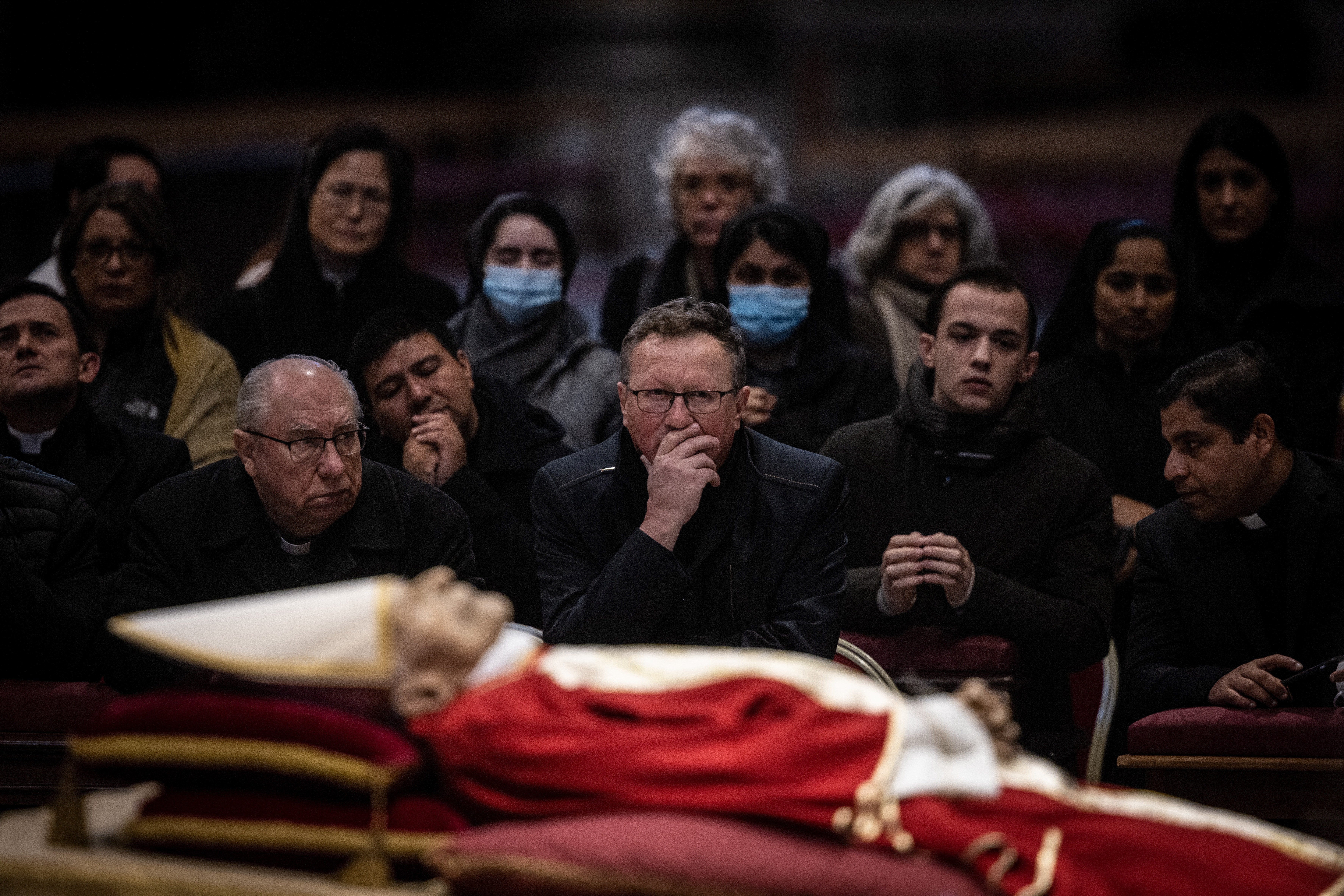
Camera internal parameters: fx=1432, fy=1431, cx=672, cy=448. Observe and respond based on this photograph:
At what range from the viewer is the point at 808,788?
6.44 feet

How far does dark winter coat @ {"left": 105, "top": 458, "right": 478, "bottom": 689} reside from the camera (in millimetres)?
3146

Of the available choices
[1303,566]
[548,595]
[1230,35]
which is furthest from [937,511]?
[1230,35]

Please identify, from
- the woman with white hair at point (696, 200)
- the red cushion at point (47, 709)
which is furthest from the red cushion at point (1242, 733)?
the red cushion at point (47, 709)

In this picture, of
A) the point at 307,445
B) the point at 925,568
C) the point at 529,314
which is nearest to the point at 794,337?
the point at 529,314

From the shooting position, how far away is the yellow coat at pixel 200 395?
4.02 meters

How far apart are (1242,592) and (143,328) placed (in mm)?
3019

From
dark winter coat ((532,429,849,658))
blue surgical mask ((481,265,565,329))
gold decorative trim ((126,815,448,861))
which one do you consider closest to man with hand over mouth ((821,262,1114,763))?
dark winter coat ((532,429,849,658))

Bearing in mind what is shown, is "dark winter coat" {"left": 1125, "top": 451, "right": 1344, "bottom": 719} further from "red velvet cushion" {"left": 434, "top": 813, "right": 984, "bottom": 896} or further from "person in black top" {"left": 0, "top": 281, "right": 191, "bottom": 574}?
"person in black top" {"left": 0, "top": 281, "right": 191, "bottom": 574}

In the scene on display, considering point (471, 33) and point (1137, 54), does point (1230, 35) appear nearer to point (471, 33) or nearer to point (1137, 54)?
point (1137, 54)

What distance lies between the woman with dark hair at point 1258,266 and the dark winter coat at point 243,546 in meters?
2.34

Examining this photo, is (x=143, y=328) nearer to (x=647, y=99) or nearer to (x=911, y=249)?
(x=911, y=249)

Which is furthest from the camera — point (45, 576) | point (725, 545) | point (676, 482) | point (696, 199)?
point (696, 199)

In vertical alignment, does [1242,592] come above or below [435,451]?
below

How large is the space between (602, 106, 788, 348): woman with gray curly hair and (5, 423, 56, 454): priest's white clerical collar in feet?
5.39
